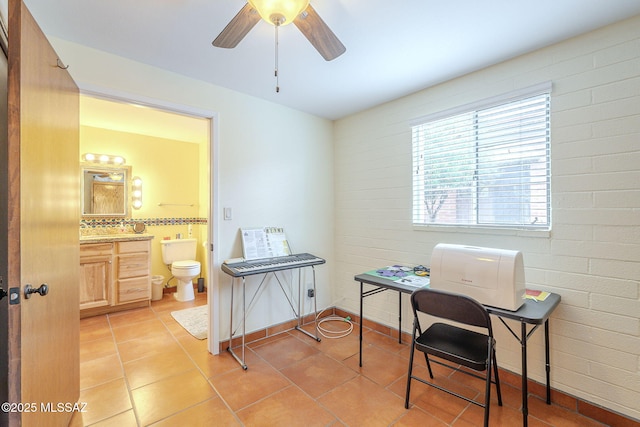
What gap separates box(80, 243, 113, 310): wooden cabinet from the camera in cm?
318

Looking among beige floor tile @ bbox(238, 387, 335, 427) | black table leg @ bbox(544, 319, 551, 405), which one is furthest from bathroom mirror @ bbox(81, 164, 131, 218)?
black table leg @ bbox(544, 319, 551, 405)

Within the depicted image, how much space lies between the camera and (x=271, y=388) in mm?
2014

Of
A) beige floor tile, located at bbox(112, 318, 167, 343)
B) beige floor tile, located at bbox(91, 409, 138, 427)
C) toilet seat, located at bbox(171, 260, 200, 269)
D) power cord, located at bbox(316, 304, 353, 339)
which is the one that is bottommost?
beige floor tile, located at bbox(91, 409, 138, 427)

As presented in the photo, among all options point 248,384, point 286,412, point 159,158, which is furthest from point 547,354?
point 159,158

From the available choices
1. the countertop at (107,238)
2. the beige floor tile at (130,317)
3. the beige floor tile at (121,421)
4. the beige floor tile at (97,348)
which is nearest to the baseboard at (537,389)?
the beige floor tile at (121,421)

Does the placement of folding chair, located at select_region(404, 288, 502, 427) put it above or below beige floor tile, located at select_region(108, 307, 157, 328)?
above

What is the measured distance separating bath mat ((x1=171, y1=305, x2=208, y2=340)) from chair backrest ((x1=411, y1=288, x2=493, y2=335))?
85.7 inches

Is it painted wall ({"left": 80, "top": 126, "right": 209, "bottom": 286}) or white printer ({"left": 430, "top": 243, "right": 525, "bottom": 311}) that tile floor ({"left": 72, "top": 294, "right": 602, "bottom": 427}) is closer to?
white printer ({"left": 430, "top": 243, "right": 525, "bottom": 311})

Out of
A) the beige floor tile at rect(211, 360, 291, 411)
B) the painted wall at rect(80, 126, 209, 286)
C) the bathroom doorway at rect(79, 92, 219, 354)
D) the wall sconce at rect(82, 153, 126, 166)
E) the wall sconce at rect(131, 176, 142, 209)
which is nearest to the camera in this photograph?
the beige floor tile at rect(211, 360, 291, 411)

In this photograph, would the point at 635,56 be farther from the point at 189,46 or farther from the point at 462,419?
the point at 189,46

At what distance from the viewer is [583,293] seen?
1.76m

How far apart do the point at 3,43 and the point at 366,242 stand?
2896 mm

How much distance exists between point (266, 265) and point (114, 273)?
2.22 metres

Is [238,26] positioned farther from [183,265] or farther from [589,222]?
[183,265]
